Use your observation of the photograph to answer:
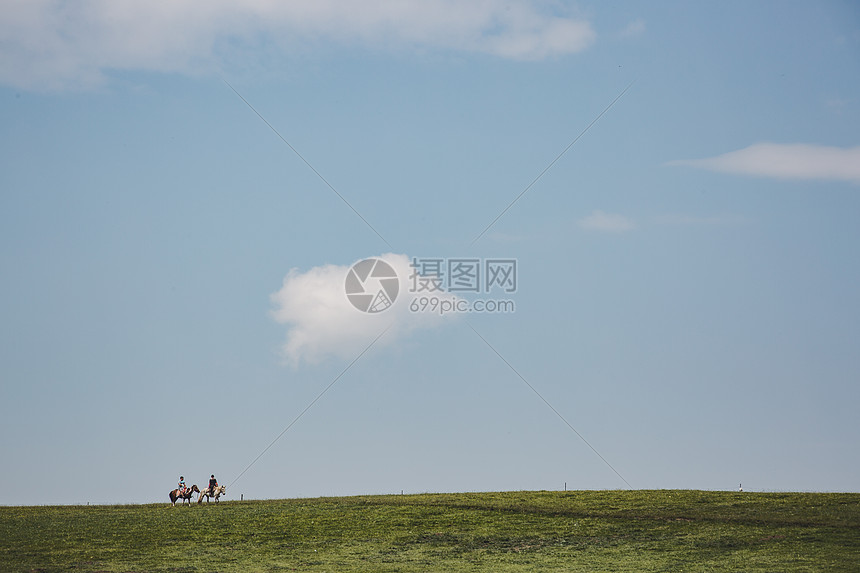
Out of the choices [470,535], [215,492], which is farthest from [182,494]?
[470,535]

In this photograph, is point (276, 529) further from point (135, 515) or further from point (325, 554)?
point (135, 515)

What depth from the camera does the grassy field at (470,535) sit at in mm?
31812

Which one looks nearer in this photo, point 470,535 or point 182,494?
point 470,535

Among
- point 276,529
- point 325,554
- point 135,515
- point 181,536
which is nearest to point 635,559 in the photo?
point 325,554

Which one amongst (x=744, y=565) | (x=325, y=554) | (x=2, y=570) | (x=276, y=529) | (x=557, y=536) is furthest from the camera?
(x=276, y=529)

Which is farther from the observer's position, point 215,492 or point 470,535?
point 215,492

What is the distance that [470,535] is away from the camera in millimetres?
37875

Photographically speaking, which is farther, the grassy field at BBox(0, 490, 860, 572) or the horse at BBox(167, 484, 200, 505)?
the horse at BBox(167, 484, 200, 505)

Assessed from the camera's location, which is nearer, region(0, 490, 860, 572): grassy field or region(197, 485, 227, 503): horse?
region(0, 490, 860, 572): grassy field

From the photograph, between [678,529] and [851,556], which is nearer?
[851,556]

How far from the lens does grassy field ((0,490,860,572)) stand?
104 ft

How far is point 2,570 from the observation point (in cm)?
3162

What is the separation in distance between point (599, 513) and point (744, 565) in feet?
41.2

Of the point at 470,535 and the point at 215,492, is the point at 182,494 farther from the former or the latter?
the point at 470,535
